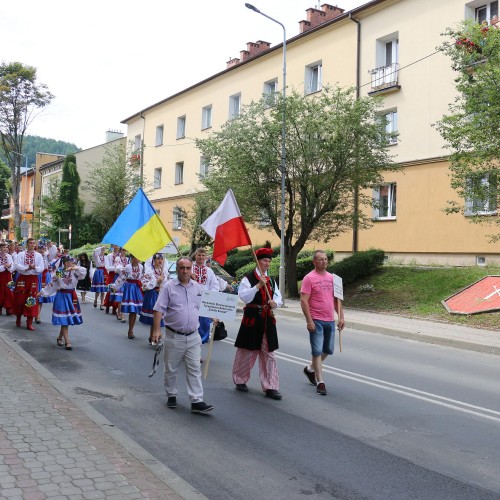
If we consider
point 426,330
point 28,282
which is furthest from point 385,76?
point 28,282

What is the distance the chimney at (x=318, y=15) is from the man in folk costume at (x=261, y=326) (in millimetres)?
26290

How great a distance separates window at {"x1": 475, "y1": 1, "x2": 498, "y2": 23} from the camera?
21781mm

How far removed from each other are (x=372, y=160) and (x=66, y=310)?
1249 centimetres

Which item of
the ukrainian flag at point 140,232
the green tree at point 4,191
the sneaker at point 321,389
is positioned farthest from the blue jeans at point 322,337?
the green tree at point 4,191

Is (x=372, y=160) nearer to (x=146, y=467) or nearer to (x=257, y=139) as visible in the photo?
(x=257, y=139)

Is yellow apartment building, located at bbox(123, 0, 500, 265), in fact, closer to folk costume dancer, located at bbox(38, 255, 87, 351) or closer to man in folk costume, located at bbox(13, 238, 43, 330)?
man in folk costume, located at bbox(13, 238, 43, 330)

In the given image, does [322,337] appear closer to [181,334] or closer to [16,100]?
[181,334]

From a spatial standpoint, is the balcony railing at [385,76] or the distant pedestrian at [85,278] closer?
the distant pedestrian at [85,278]

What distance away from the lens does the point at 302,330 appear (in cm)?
1458

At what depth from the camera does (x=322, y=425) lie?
6312mm

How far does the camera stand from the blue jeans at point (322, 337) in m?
7.77

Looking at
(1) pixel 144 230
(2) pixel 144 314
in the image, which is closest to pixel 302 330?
(2) pixel 144 314

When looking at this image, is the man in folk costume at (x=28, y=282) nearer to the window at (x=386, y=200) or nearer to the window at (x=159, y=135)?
the window at (x=386, y=200)

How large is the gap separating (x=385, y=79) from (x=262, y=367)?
2086cm
